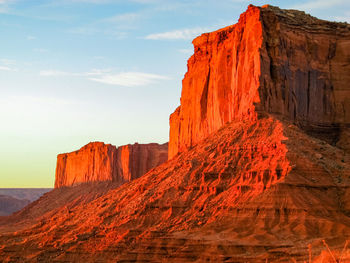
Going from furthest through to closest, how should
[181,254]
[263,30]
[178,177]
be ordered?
[263,30] < [178,177] < [181,254]

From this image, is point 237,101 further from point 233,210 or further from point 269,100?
point 233,210

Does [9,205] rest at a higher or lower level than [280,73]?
lower

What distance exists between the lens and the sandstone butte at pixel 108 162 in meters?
87.6

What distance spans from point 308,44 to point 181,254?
24.9m

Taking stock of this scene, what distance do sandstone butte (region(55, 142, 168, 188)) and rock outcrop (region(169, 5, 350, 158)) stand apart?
27726 millimetres

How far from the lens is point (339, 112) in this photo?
54.9 m

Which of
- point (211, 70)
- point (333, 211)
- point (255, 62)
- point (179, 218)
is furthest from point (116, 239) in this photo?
point (211, 70)

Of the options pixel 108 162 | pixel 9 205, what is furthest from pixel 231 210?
pixel 9 205

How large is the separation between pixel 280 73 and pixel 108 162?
48425 mm

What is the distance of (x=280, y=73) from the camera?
51.0 m

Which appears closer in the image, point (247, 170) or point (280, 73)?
point (247, 170)

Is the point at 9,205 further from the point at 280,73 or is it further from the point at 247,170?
the point at 247,170

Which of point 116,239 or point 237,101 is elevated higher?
point 237,101

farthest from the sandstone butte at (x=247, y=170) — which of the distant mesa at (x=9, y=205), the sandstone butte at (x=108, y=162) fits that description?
the distant mesa at (x=9, y=205)
